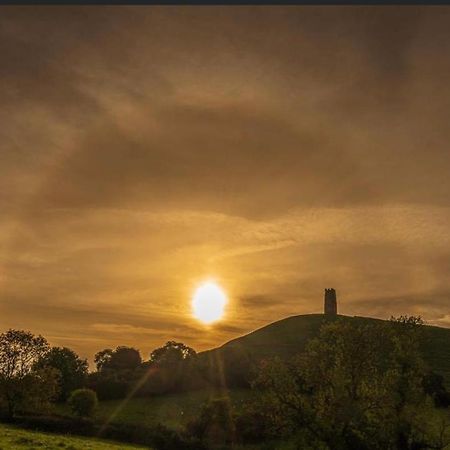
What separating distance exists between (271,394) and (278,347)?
334ft

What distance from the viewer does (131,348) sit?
143m

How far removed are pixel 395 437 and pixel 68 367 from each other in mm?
82799

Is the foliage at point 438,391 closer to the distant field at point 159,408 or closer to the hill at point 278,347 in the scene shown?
the hill at point 278,347

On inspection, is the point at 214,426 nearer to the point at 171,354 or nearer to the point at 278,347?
the point at 171,354

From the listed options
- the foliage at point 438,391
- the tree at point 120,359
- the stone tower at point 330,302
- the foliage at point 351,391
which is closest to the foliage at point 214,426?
the foliage at point 351,391

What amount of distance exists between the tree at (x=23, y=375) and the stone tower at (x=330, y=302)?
388 ft

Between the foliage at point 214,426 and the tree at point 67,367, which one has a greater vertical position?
the tree at point 67,367

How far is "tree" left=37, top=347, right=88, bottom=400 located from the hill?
27715mm

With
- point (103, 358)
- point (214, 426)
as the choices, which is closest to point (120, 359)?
point (103, 358)

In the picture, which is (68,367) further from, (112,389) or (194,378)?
(194,378)

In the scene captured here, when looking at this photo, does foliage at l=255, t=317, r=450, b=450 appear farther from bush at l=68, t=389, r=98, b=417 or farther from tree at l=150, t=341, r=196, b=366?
tree at l=150, t=341, r=196, b=366

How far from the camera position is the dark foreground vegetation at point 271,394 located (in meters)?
44.0

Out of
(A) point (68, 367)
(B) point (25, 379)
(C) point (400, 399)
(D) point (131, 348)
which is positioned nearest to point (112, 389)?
(A) point (68, 367)

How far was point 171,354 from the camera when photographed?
396ft
